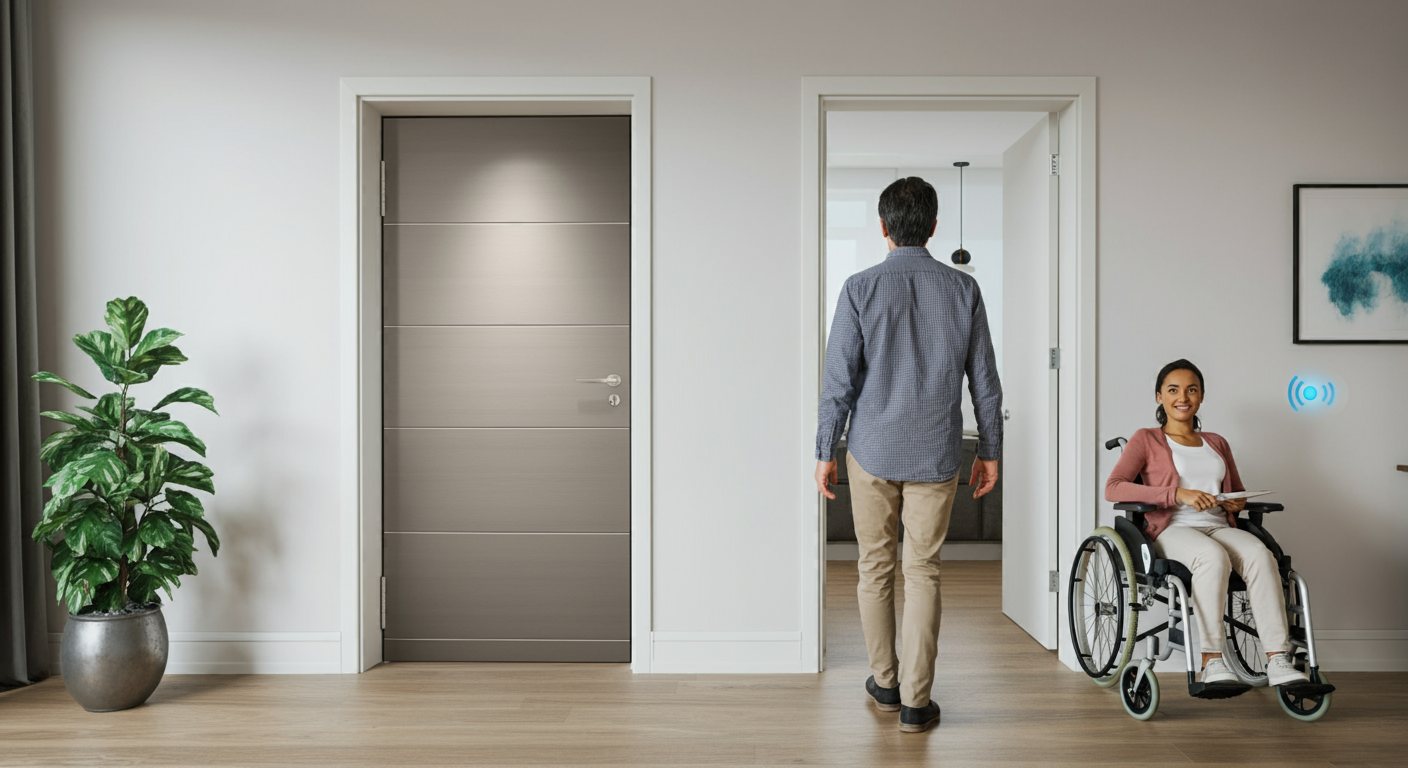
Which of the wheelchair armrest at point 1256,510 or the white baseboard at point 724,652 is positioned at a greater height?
the wheelchair armrest at point 1256,510

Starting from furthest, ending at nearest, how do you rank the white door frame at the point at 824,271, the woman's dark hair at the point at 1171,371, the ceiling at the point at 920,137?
the ceiling at the point at 920,137 < the white door frame at the point at 824,271 < the woman's dark hair at the point at 1171,371

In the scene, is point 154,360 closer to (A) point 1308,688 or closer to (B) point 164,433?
(B) point 164,433

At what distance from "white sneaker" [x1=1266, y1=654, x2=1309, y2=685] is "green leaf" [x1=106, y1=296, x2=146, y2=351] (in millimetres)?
3555

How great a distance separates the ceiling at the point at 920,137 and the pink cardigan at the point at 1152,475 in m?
2.35

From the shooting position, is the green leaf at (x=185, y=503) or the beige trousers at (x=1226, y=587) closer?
the beige trousers at (x=1226, y=587)

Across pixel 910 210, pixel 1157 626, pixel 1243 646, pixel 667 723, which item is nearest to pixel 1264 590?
pixel 1157 626

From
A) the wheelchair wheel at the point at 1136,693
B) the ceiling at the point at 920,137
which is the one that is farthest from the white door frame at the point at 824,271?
the ceiling at the point at 920,137

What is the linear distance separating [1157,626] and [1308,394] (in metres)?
1.10

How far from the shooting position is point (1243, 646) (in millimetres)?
3078

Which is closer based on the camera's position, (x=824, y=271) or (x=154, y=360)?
(x=154, y=360)

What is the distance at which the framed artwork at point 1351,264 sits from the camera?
3088mm

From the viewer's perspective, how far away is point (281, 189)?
310 centimetres

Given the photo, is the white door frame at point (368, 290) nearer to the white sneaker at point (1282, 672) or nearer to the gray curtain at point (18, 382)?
the gray curtain at point (18, 382)

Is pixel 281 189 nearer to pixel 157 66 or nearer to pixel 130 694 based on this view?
pixel 157 66
